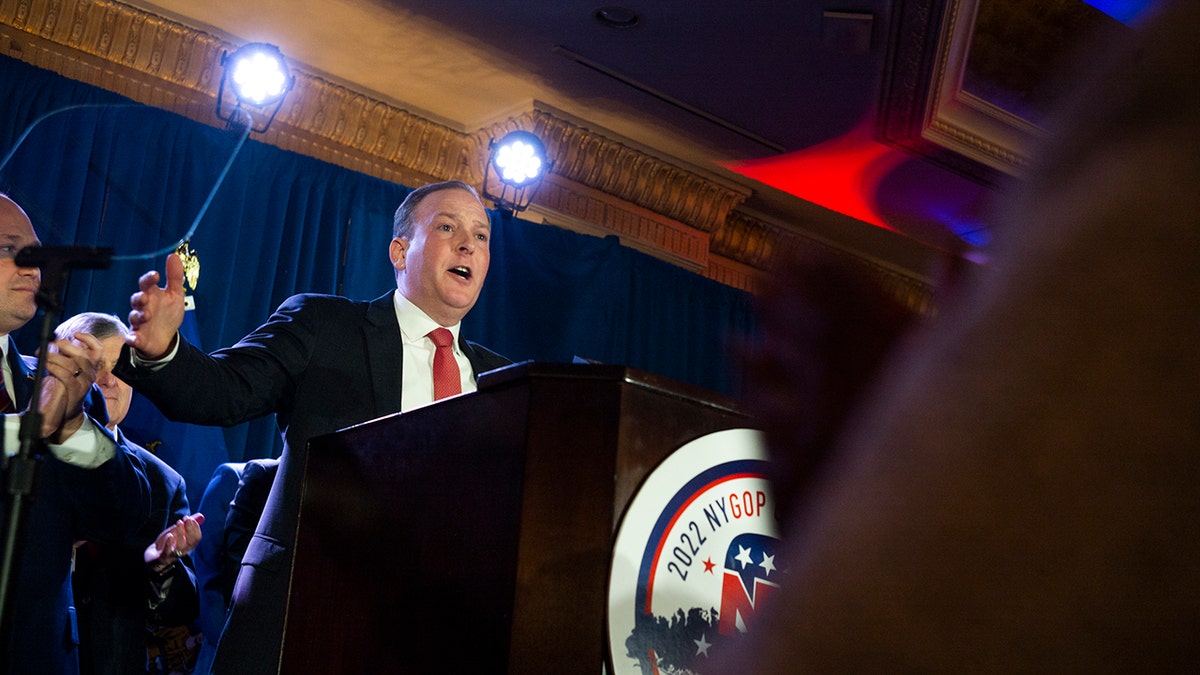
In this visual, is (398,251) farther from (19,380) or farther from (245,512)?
(19,380)

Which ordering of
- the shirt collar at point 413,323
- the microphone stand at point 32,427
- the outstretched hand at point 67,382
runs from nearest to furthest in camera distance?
the microphone stand at point 32,427 < the outstretched hand at point 67,382 < the shirt collar at point 413,323

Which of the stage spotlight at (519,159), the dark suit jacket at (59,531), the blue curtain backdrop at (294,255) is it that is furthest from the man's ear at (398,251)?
the stage spotlight at (519,159)

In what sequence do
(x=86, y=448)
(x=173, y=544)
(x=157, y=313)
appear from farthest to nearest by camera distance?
(x=173, y=544)
(x=86, y=448)
(x=157, y=313)

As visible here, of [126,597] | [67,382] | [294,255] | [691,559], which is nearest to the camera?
[691,559]

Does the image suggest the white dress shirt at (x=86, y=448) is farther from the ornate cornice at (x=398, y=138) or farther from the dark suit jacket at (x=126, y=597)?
the ornate cornice at (x=398, y=138)

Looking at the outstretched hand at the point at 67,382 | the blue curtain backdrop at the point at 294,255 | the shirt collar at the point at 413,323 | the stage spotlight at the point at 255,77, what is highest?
the stage spotlight at the point at 255,77

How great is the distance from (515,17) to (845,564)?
13.5ft

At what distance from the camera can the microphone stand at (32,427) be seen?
1280 mm

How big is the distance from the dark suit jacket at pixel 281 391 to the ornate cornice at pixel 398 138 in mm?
2403

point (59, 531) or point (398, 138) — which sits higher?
point (398, 138)

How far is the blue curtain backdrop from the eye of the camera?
145 inches

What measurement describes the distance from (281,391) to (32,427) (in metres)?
0.63

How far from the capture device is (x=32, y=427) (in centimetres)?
134

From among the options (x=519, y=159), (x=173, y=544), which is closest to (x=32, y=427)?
(x=173, y=544)
